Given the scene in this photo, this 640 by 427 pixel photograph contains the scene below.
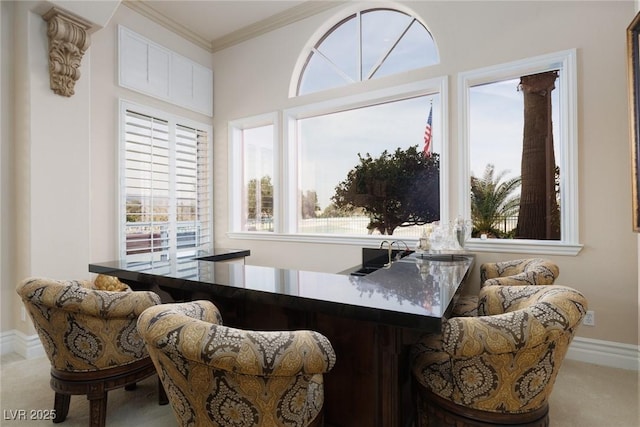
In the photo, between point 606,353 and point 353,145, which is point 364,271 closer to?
point 353,145

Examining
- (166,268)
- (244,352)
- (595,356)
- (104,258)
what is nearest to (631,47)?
(595,356)

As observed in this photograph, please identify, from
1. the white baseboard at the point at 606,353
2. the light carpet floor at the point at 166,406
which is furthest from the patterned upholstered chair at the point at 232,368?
the white baseboard at the point at 606,353

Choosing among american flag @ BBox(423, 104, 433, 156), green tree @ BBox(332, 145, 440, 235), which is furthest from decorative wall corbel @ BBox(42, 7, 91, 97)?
american flag @ BBox(423, 104, 433, 156)

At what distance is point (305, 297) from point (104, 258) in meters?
3.29

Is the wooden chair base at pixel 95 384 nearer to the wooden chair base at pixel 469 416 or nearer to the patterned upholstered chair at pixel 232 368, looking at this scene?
the patterned upholstered chair at pixel 232 368

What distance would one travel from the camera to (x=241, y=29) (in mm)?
4605

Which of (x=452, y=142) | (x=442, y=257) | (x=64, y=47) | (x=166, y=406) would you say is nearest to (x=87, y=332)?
(x=166, y=406)

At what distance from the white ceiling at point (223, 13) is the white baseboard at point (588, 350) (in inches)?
147

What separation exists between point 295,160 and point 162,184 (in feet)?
5.72

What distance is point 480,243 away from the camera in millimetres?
3156

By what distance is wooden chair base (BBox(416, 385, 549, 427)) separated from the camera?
1279 mm

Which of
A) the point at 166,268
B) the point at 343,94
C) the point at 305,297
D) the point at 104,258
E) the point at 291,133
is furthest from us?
the point at 291,133

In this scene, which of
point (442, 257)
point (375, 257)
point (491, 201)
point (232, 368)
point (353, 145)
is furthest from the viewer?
point (353, 145)

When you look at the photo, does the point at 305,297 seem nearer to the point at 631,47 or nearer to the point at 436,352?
the point at 436,352
